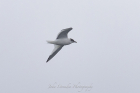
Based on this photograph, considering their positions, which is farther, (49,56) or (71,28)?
(49,56)

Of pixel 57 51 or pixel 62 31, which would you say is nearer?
pixel 62 31

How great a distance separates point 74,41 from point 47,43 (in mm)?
2374

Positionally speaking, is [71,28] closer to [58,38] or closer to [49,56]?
[58,38]

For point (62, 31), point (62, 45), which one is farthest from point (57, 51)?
point (62, 31)

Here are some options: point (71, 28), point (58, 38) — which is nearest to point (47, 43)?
point (58, 38)

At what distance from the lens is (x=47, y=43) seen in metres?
21.5

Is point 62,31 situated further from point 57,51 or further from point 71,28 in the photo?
point 57,51

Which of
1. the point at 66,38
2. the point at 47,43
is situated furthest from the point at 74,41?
the point at 47,43

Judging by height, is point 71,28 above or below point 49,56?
above

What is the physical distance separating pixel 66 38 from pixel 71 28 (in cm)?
149

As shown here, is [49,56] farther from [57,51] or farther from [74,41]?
[74,41]

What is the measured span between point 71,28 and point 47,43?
2.42 m

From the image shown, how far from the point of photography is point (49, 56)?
22500mm

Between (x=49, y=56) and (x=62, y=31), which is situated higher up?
(x=62, y=31)
